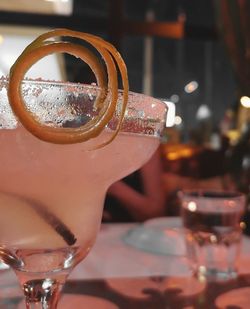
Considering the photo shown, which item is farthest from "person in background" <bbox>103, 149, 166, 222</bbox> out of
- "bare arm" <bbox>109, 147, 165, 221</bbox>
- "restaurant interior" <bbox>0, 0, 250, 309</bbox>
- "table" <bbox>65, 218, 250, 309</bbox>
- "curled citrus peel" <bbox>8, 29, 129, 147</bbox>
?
"curled citrus peel" <bbox>8, 29, 129, 147</bbox>

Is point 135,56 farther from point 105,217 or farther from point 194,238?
point 194,238

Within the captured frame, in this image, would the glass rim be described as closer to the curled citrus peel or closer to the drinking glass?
the curled citrus peel

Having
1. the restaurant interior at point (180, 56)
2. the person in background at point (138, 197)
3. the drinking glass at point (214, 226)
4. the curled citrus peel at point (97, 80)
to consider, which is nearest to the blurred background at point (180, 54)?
the restaurant interior at point (180, 56)

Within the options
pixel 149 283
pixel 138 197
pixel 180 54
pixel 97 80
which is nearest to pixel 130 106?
pixel 97 80

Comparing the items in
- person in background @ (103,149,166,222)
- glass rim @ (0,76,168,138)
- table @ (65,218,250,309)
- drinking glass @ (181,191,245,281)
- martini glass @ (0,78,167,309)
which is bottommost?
person in background @ (103,149,166,222)

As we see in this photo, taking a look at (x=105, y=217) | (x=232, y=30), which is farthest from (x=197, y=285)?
(x=232, y=30)
